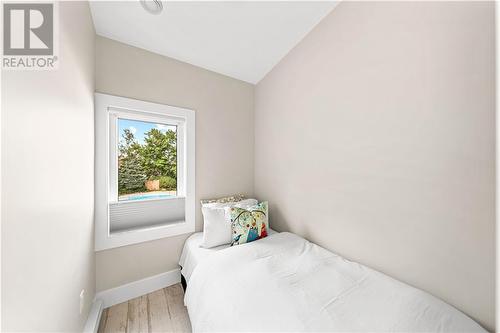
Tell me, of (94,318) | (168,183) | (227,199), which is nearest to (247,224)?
(227,199)

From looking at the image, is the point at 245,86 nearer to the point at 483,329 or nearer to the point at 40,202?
the point at 40,202

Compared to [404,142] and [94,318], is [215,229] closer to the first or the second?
→ [94,318]

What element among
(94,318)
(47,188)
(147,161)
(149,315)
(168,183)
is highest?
(147,161)

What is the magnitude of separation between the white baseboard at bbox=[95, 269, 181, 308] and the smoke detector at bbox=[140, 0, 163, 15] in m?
2.38

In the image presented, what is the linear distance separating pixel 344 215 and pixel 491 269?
755 millimetres

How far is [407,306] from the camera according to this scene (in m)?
0.99

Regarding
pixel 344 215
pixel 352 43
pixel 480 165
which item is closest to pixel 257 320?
pixel 344 215

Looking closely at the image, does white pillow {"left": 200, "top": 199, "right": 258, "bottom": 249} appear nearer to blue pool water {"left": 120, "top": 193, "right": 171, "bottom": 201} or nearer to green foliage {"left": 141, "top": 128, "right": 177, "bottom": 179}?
blue pool water {"left": 120, "top": 193, "right": 171, "bottom": 201}

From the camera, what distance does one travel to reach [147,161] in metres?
1.96

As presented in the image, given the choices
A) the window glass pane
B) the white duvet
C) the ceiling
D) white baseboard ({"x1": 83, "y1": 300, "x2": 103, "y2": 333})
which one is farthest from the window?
the white duvet

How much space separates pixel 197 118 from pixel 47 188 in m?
1.52

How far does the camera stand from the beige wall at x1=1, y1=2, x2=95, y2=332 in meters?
0.54

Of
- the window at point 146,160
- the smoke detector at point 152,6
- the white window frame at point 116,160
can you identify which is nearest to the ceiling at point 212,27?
the smoke detector at point 152,6

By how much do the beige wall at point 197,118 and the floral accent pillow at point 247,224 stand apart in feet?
1.68
